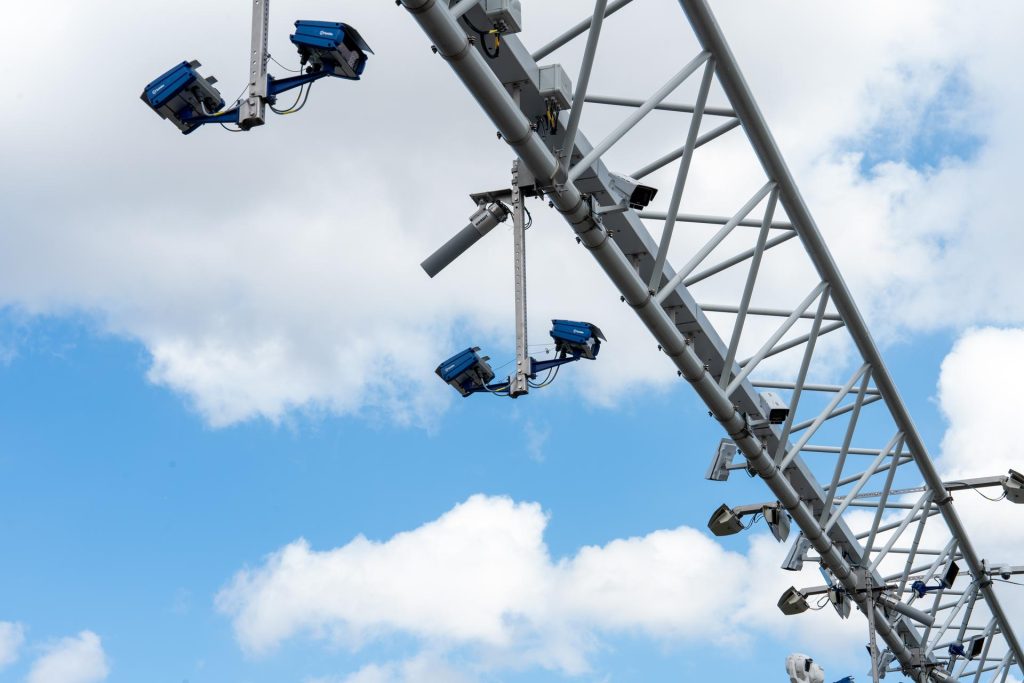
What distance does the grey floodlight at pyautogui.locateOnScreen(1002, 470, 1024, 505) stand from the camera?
2189 cm

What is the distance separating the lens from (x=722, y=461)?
18.3 meters

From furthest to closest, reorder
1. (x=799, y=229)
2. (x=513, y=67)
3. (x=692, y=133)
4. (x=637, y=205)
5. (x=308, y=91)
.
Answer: (x=799, y=229)
(x=637, y=205)
(x=692, y=133)
(x=513, y=67)
(x=308, y=91)

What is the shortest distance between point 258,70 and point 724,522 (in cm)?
1172

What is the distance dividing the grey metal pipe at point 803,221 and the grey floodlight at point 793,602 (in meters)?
3.06

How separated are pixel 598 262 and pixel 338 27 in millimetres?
4704

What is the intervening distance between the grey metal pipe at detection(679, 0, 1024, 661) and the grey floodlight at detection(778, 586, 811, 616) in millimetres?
3061

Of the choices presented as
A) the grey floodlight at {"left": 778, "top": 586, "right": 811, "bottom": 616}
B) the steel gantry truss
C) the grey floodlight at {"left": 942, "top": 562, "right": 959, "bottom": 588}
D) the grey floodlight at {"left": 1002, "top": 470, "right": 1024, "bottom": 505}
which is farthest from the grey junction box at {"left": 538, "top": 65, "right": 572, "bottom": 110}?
the grey floodlight at {"left": 942, "top": 562, "right": 959, "bottom": 588}

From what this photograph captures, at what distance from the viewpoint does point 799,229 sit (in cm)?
1641

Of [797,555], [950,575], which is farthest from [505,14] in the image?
[950,575]

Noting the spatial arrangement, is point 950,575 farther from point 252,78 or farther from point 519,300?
point 252,78

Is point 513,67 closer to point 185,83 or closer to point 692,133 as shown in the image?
point 692,133

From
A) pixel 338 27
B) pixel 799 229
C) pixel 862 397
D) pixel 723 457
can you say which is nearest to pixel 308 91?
pixel 338 27

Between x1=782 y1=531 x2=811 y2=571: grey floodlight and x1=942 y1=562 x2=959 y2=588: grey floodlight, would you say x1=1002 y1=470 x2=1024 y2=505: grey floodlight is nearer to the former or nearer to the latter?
x1=942 y1=562 x2=959 y2=588: grey floodlight

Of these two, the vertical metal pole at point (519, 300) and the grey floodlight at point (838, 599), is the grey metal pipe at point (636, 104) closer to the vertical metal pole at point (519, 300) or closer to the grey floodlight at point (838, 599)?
the vertical metal pole at point (519, 300)
